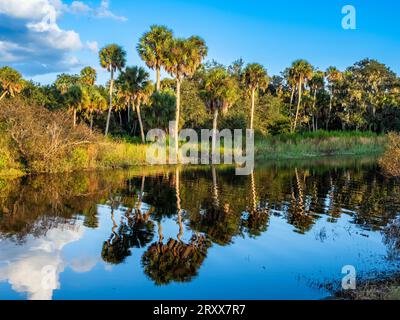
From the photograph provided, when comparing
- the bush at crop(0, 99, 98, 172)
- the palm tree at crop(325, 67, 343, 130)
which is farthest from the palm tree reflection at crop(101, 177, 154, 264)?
the palm tree at crop(325, 67, 343, 130)

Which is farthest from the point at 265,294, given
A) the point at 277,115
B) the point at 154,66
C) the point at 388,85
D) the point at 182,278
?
the point at 388,85

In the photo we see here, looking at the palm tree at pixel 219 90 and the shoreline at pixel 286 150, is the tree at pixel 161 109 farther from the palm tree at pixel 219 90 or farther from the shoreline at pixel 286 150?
the shoreline at pixel 286 150

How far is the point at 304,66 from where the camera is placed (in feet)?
209

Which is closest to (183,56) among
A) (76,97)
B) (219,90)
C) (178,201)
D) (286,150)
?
(219,90)

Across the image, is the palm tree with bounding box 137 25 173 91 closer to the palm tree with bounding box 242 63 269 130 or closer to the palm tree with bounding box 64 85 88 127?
the palm tree with bounding box 64 85 88 127

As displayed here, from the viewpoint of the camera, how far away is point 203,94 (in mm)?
47875

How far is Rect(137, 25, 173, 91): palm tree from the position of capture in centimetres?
4694

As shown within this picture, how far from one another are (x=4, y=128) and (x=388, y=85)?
241 ft

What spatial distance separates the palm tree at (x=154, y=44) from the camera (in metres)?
46.9

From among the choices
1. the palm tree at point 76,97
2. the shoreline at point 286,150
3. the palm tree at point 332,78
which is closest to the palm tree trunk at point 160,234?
the shoreline at point 286,150

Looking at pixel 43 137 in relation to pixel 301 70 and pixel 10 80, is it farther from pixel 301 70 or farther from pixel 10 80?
pixel 301 70

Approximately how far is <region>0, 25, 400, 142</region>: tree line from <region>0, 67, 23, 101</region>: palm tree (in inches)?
4.8

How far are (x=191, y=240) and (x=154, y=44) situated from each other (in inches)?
1471

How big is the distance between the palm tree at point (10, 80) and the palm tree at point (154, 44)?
1934cm
